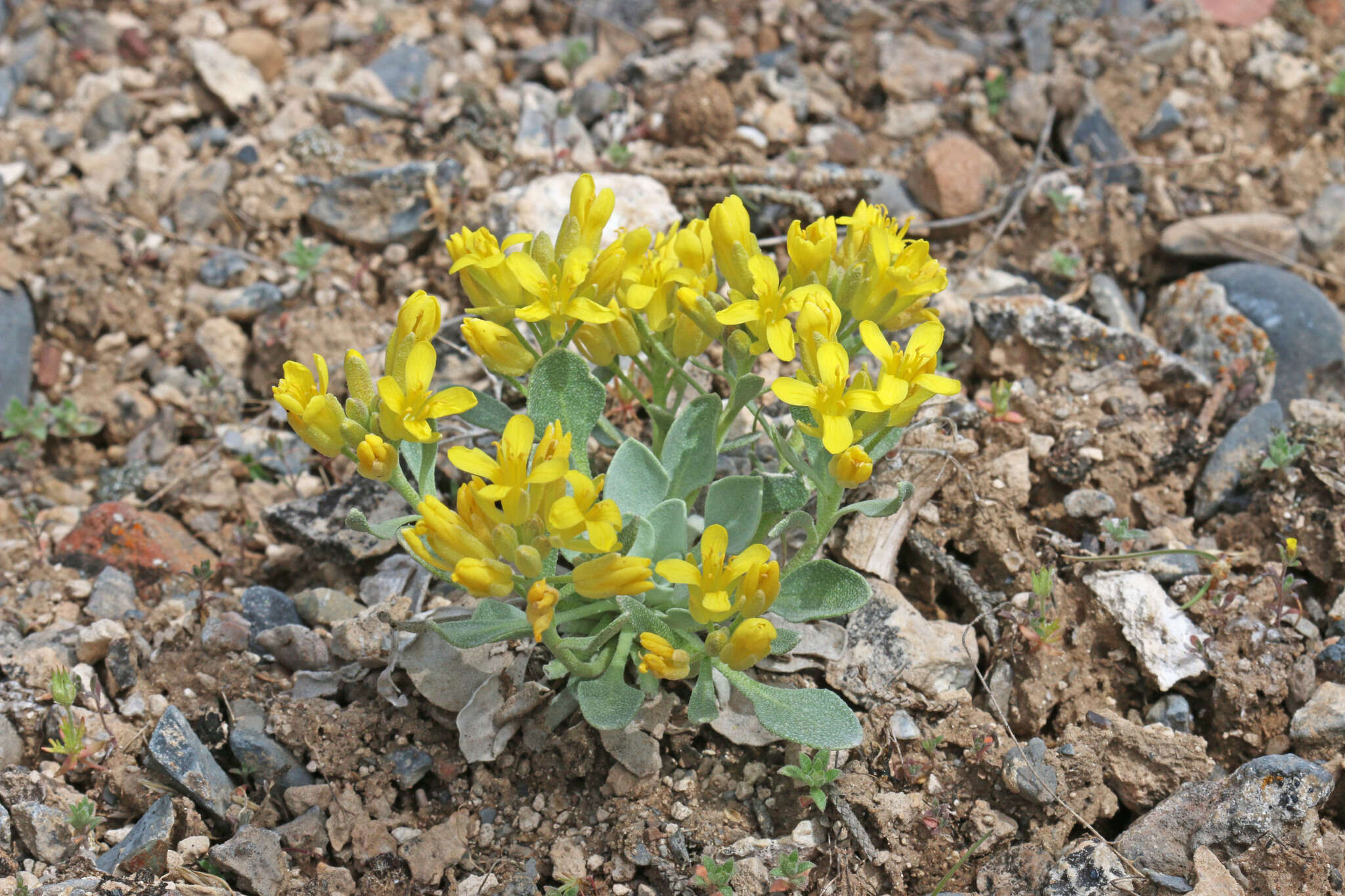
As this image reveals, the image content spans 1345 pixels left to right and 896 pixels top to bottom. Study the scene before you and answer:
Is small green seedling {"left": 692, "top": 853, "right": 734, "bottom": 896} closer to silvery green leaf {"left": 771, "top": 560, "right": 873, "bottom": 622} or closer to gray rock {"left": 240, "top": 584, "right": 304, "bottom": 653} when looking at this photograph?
silvery green leaf {"left": 771, "top": 560, "right": 873, "bottom": 622}

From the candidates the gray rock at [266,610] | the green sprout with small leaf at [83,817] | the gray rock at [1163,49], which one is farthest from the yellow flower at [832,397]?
the gray rock at [1163,49]

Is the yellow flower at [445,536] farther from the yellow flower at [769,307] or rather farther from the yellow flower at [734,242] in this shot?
the yellow flower at [734,242]

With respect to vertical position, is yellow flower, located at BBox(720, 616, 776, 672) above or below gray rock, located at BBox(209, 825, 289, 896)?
above

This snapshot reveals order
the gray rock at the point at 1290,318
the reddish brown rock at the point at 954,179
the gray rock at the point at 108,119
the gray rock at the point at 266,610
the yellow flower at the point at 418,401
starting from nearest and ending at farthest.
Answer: the yellow flower at the point at 418,401 < the gray rock at the point at 266,610 < the gray rock at the point at 1290,318 < the reddish brown rock at the point at 954,179 < the gray rock at the point at 108,119

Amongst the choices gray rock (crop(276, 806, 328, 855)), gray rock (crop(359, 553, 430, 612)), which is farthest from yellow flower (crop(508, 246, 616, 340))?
gray rock (crop(276, 806, 328, 855))

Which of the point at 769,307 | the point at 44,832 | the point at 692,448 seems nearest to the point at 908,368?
the point at 769,307

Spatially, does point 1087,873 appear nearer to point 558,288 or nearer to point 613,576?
point 613,576
